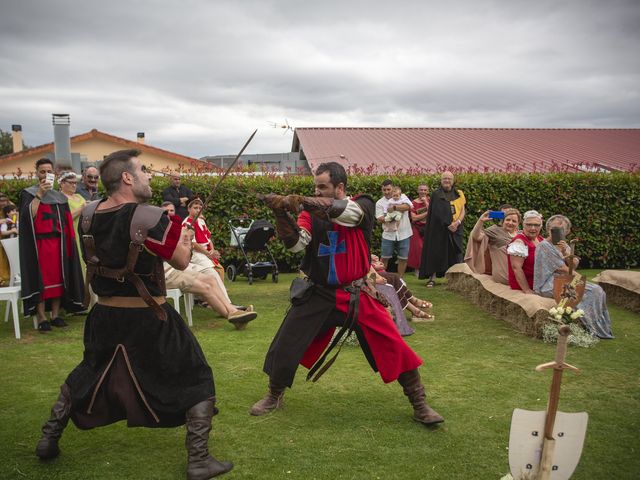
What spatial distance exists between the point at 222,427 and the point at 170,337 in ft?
3.57

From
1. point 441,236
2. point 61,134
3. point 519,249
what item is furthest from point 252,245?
point 61,134

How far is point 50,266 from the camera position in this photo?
23.6ft

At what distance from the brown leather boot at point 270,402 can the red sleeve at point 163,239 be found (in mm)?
1615

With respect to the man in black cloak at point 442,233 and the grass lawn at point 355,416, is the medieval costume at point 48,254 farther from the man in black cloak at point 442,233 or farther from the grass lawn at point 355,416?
the man in black cloak at point 442,233

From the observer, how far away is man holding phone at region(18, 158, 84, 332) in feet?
23.0

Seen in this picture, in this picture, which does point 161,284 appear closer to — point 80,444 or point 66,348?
point 80,444

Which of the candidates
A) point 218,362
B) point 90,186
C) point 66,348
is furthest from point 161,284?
point 90,186

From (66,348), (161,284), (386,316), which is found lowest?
(66,348)

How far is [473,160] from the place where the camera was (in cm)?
2028

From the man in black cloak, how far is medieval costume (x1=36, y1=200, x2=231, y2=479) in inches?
292

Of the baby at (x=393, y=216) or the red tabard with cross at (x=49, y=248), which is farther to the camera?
the baby at (x=393, y=216)

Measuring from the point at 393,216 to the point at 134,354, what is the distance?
24.4 feet

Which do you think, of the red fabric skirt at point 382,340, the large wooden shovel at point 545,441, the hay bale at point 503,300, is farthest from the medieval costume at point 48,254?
the large wooden shovel at point 545,441

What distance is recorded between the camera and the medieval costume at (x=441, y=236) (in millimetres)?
10336
